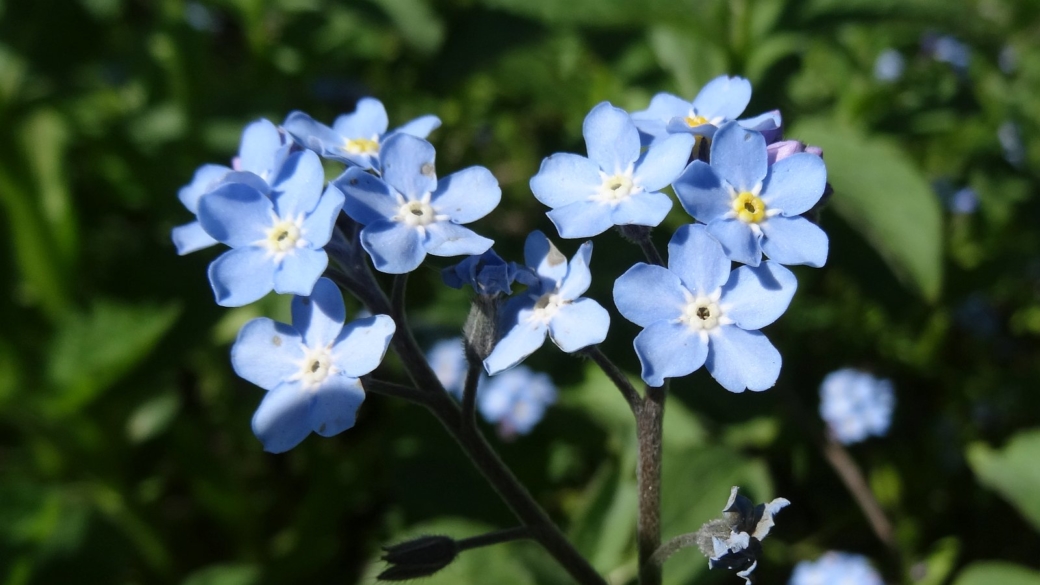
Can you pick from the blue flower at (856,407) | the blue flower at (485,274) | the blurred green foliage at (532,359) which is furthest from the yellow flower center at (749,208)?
the blue flower at (856,407)

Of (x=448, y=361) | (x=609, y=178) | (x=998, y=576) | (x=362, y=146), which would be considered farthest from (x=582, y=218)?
(x=448, y=361)

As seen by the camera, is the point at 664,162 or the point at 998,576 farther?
the point at 998,576

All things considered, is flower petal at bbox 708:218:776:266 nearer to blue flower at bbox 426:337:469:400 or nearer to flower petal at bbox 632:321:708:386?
flower petal at bbox 632:321:708:386

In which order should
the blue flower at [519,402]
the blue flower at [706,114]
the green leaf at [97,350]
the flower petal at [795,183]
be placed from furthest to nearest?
the blue flower at [519,402], the green leaf at [97,350], the blue flower at [706,114], the flower petal at [795,183]

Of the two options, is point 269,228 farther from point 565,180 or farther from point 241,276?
point 565,180

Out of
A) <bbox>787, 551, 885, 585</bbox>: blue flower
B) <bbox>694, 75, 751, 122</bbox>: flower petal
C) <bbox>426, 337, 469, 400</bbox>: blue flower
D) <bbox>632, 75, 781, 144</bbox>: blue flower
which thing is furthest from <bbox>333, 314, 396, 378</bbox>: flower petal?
<bbox>426, 337, 469, 400</bbox>: blue flower

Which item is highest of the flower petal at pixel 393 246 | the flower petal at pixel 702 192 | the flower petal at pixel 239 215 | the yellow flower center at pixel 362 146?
the flower petal at pixel 239 215

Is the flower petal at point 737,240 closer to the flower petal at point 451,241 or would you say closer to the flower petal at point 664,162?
the flower petal at point 664,162
